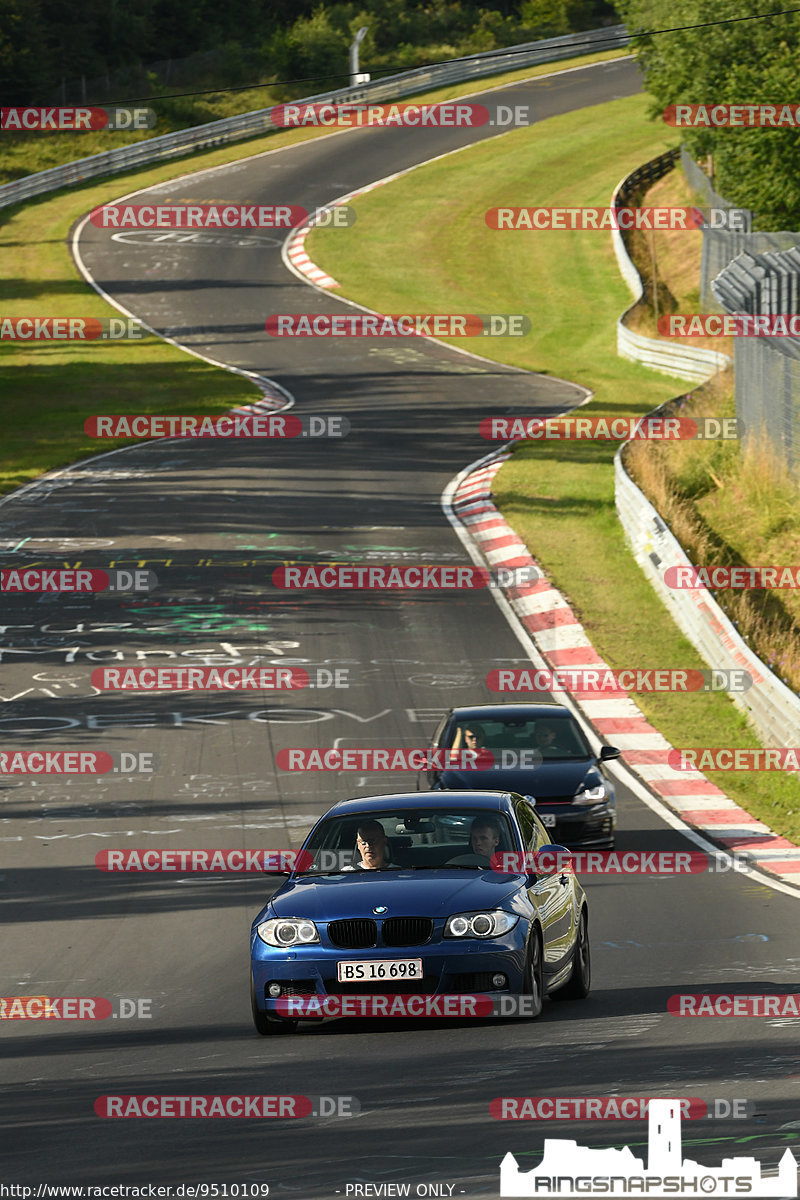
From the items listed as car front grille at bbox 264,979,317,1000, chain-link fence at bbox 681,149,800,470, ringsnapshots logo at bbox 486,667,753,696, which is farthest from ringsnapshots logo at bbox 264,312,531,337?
car front grille at bbox 264,979,317,1000

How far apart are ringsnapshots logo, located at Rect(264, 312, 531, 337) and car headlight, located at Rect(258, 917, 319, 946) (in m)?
46.0

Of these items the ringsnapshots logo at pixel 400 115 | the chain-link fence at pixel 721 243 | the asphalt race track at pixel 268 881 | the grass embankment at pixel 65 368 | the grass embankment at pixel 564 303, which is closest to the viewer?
the asphalt race track at pixel 268 881

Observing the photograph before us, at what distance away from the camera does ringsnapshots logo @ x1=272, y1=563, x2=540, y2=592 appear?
1102 inches

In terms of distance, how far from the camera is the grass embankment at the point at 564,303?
23.7 meters

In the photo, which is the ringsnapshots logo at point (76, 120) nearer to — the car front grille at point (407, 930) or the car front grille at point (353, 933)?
the car front grille at point (353, 933)

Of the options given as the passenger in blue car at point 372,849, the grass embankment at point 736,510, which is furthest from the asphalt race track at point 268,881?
the grass embankment at point 736,510

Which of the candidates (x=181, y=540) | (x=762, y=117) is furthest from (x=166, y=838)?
(x=762, y=117)

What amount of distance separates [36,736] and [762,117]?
35.9m

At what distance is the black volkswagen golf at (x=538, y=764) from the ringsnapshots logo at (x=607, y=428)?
1687cm

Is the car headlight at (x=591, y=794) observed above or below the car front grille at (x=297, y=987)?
below

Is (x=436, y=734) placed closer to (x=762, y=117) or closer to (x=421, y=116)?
(x=762, y=117)

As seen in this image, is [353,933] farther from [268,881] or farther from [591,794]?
[591,794]

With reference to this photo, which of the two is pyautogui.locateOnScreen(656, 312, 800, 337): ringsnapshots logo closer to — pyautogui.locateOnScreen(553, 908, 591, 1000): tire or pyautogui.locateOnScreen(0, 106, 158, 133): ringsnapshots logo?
pyautogui.locateOnScreen(553, 908, 591, 1000): tire

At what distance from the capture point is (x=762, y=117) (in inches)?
1954
